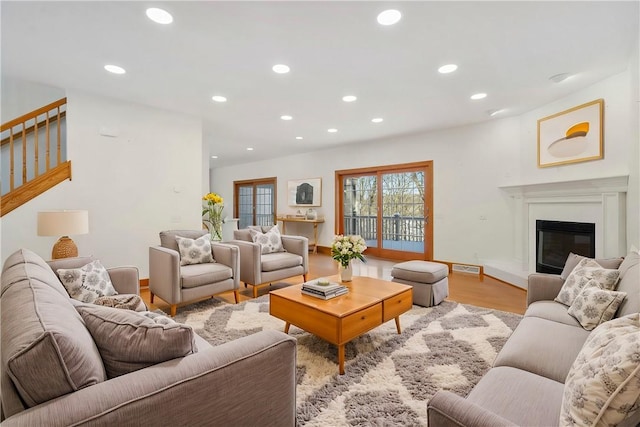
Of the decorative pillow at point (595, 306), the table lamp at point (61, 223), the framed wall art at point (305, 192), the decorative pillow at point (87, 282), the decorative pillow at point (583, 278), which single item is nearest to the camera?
the decorative pillow at point (595, 306)

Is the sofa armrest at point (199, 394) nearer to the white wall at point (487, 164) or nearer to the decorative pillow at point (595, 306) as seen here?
the decorative pillow at point (595, 306)

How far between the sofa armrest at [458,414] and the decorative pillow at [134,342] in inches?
34.2

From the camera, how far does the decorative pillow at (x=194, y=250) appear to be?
3.45m

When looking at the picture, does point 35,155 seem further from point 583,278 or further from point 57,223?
point 583,278

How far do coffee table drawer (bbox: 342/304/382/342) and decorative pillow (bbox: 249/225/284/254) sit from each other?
87.5 inches

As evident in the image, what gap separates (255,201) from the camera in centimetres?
928

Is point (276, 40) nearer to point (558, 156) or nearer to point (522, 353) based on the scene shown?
point (522, 353)

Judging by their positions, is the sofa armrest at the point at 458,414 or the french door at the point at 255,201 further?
the french door at the point at 255,201

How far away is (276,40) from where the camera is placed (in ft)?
7.91

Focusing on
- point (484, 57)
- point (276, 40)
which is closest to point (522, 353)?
point (484, 57)

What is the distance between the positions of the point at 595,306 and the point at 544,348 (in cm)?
55

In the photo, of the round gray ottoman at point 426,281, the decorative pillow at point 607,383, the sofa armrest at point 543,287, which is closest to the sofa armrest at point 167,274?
the round gray ottoman at point 426,281

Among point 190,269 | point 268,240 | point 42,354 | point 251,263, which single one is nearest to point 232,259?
point 251,263

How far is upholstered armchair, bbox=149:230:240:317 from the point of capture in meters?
3.03
